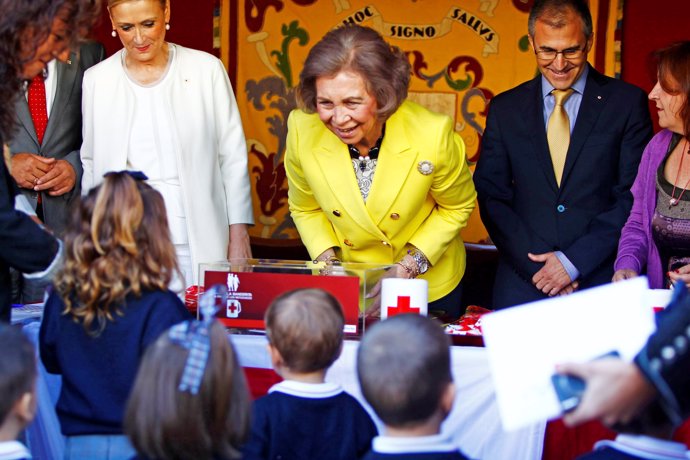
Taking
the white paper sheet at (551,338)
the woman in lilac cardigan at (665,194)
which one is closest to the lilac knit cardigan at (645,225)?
the woman in lilac cardigan at (665,194)

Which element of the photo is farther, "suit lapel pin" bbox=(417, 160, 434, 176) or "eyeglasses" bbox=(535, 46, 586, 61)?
"eyeglasses" bbox=(535, 46, 586, 61)

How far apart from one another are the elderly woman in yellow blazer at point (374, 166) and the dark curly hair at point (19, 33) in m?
0.92

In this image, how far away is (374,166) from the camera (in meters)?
3.47

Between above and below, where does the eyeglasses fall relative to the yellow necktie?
above

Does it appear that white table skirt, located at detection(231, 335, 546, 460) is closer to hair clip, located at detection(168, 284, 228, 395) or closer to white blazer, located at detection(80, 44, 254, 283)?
hair clip, located at detection(168, 284, 228, 395)

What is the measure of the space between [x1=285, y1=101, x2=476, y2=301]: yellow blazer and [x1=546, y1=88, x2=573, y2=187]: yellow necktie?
0.36m

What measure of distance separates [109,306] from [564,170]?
1.86m

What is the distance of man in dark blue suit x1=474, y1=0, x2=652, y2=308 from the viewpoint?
362 centimetres

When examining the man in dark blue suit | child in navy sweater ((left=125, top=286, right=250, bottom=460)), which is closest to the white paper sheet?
child in navy sweater ((left=125, top=286, right=250, bottom=460))

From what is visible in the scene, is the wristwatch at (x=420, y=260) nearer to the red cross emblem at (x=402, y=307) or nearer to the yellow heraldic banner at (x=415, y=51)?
the red cross emblem at (x=402, y=307)

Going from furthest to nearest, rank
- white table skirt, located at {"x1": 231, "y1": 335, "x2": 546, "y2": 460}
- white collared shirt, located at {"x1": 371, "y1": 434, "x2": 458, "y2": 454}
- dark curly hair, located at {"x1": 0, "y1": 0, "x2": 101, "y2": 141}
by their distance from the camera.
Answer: white table skirt, located at {"x1": 231, "y1": 335, "x2": 546, "y2": 460}
dark curly hair, located at {"x1": 0, "y1": 0, "x2": 101, "y2": 141}
white collared shirt, located at {"x1": 371, "y1": 434, "x2": 458, "y2": 454}

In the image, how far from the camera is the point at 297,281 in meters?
2.83

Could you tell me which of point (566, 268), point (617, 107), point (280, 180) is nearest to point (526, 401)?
point (566, 268)

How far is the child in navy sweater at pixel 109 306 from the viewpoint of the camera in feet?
7.84
